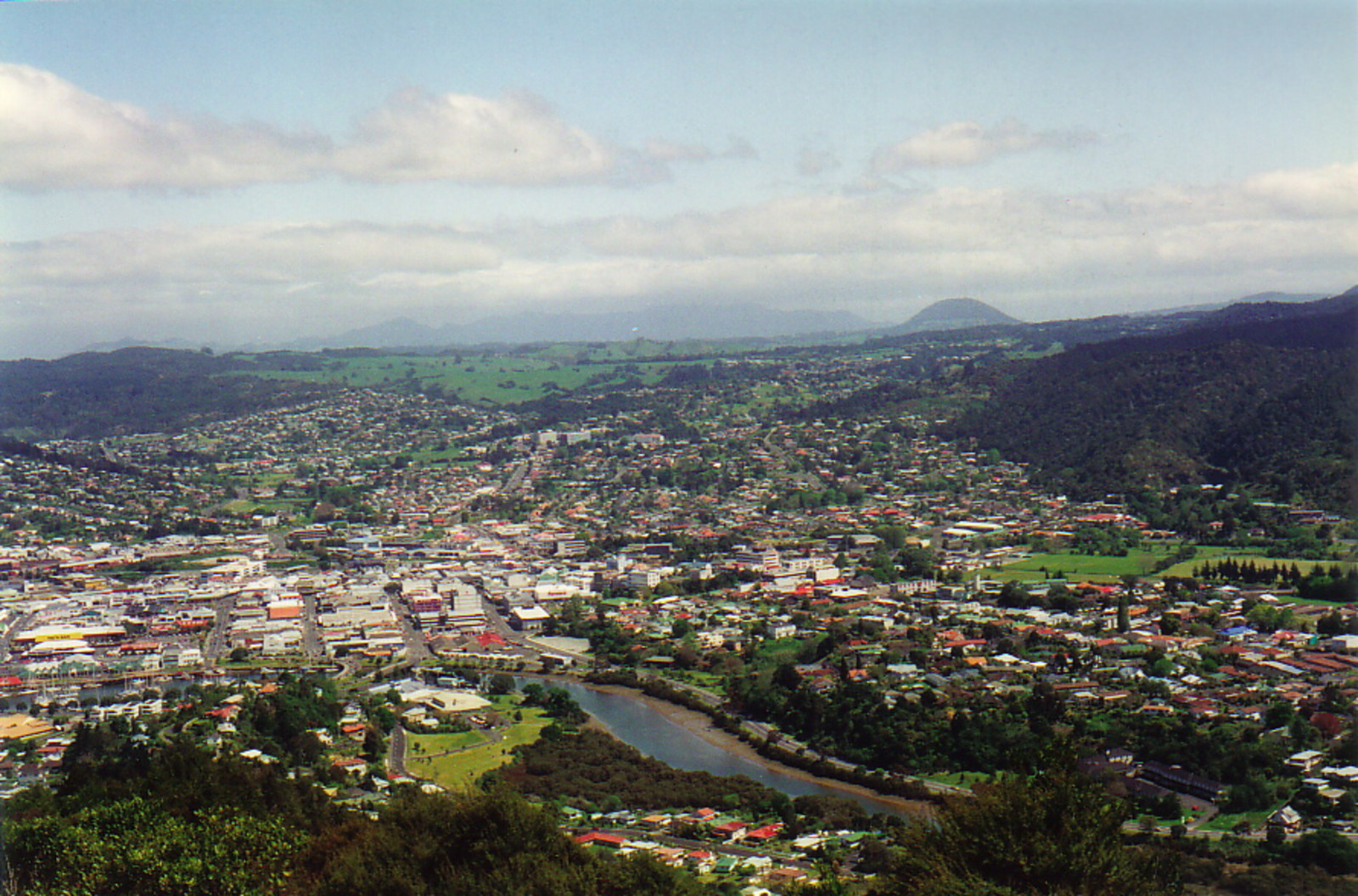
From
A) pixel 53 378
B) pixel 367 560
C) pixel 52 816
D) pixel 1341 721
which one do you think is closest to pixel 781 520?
pixel 367 560

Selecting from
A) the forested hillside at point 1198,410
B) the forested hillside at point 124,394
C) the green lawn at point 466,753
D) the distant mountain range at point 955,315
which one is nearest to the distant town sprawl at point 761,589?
the green lawn at point 466,753

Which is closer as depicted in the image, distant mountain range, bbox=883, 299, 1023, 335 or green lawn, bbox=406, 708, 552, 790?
green lawn, bbox=406, 708, 552, 790

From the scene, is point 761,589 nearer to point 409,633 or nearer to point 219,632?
point 409,633

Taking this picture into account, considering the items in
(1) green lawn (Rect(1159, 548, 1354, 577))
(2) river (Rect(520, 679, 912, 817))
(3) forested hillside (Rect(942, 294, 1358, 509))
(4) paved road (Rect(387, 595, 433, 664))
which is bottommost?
(4) paved road (Rect(387, 595, 433, 664))

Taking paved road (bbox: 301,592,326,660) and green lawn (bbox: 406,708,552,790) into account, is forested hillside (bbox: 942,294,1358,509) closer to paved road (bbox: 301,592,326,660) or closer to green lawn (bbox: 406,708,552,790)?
green lawn (bbox: 406,708,552,790)

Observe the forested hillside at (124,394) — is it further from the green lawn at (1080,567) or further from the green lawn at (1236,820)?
the green lawn at (1236,820)

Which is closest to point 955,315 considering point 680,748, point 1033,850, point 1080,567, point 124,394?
point 124,394

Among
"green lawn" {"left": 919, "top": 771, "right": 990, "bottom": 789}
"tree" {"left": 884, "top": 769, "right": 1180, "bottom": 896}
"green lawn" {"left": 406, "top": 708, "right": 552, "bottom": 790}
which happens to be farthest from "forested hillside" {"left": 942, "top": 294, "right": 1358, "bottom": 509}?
"tree" {"left": 884, "top": 769, "right": 1180, "bottom": 896}
